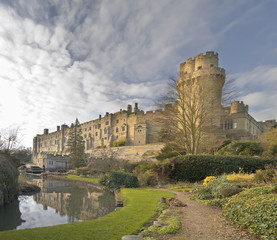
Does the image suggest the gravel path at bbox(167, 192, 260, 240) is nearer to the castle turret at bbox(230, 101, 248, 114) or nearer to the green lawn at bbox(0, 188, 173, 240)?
the green lawn at bbox(0, 188, 173, 240)

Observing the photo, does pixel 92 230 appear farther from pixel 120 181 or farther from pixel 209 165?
pixel 209 165

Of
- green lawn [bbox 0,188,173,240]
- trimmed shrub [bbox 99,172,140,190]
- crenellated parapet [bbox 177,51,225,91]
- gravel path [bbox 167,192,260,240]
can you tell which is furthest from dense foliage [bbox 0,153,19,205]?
crenellated parapet [bbox 177,51,225,91]

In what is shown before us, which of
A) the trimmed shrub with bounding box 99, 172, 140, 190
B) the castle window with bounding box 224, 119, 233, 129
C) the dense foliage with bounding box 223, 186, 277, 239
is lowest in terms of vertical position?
the trimmed shrub with bounding box 99, 172, 140, 190

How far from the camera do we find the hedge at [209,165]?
47.0 feet

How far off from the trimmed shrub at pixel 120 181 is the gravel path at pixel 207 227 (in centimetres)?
763

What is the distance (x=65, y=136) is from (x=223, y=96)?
6303 centimetres

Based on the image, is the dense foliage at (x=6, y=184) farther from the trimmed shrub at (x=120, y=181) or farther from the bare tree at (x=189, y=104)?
the bare tree at (x=189, y=104)

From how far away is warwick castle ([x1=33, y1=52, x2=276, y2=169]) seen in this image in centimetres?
2583

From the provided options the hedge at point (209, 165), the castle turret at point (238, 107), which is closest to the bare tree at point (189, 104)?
the hedge at point (209, 165)

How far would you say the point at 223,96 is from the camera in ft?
58.0

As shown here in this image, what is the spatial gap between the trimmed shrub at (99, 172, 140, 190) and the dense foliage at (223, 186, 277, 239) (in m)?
9.02

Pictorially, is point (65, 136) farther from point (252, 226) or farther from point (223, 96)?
point (252, 226)

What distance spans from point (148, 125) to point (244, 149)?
27.0 metres

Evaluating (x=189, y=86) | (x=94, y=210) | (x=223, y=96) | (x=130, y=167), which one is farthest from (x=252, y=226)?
(x=130, y=167)
